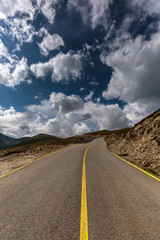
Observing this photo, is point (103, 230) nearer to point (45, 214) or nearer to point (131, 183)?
point (45, 214)

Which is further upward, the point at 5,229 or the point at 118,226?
the point at 5,229

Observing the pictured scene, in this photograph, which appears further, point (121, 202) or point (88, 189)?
point (88, 189)

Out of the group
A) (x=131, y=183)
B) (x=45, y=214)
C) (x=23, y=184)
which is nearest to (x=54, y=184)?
(x=23, y=184)

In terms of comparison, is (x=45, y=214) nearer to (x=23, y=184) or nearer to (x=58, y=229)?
(x=58, y=229)

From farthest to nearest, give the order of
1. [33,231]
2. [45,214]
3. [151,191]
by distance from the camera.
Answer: [151,191] → [45,214] → [33,231]

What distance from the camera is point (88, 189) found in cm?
461

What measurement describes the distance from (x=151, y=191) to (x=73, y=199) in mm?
3143

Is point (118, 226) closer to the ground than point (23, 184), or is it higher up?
closer to the ground

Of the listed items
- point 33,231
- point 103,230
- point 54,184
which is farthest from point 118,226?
point 54,184

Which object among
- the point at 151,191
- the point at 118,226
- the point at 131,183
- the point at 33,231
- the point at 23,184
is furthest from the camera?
the point at 131,183

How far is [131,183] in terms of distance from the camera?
17.6 feet

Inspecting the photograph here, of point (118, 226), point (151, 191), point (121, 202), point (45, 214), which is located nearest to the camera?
point (118, 226)

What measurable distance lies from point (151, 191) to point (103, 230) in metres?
3.12

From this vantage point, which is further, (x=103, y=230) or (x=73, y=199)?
(x=73, y=199)
